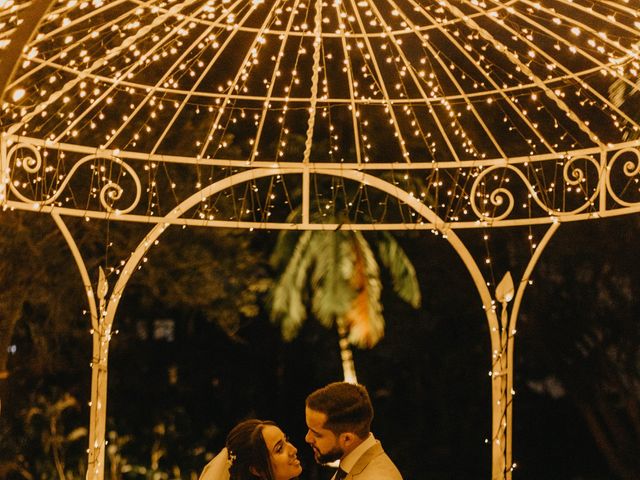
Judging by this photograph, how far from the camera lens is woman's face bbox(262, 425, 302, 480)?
13.3 ft

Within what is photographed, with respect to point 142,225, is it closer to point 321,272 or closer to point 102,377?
point 321,272

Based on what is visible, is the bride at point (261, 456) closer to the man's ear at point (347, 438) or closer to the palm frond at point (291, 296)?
the man's ear at point (347, 438)

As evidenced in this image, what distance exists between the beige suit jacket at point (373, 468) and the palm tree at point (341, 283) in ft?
22.5

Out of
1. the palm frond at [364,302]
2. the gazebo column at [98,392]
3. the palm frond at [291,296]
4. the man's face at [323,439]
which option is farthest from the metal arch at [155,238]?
the palm frond at [291,296]

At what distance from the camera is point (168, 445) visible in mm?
11164

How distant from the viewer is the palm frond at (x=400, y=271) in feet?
35.9

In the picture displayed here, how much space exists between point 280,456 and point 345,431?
15.9 inches

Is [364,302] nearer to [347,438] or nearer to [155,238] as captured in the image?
[155,238]

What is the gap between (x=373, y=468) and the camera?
371 cm

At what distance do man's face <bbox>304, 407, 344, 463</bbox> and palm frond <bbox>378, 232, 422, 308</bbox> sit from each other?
22.9ft

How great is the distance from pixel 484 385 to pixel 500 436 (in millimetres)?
5896

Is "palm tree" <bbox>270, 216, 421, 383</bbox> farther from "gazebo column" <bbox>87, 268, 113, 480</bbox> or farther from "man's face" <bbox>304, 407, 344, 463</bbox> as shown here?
"man's face" <bbox>304, 407, 344, 463</bbox>

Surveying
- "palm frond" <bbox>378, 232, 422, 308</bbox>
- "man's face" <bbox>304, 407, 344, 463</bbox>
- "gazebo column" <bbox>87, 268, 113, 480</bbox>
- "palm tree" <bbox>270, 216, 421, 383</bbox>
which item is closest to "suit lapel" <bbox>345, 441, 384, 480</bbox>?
"man's face" <bbox>304, 407, 344, 463</bbox>

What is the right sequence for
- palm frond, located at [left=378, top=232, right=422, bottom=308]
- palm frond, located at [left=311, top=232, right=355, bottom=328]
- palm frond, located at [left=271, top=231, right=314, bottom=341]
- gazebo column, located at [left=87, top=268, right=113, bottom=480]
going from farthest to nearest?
palm frond, located at [left=271, top=231, right=314, bottom=341]
palm frond, located at [left=311, top=232, right=355, bottom=328]
palm frond, located at [left=378, top=232, right=422, bottom=308]
gazebo column, located at [left=87, top=268, right=113, bottom=480]
